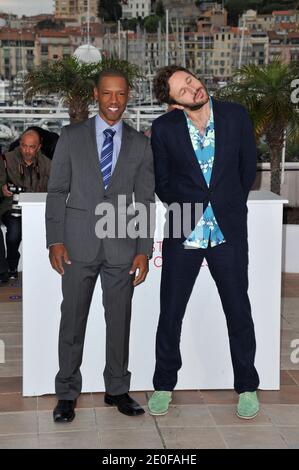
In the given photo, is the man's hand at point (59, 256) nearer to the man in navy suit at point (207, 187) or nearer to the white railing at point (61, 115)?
the man in navy suit at point (207, 187)

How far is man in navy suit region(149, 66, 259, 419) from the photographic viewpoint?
146 inches

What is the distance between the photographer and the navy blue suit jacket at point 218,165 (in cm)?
371

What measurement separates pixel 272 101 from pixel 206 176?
197 inches

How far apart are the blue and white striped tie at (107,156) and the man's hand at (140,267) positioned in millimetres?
371

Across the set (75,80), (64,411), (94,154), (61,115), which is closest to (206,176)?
(94,154)

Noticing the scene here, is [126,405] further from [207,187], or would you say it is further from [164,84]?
[164,84]

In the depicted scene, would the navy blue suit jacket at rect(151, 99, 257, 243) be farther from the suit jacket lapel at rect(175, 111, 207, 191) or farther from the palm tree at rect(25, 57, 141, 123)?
the palm tree at rect(25, 57, 141, 123)

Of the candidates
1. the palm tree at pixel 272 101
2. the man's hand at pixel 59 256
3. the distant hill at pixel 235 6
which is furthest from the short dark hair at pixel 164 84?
the distant hill at pixel 235 6

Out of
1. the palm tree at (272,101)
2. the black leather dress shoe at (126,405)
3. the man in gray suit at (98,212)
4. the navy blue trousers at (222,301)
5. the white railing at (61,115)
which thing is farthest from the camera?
the white railing at (61,115)

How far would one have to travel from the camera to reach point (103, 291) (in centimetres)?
383

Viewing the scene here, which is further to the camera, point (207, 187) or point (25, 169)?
point (25, 169)

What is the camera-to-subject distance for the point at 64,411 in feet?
12.7

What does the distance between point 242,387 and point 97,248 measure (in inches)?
→ 38.6
